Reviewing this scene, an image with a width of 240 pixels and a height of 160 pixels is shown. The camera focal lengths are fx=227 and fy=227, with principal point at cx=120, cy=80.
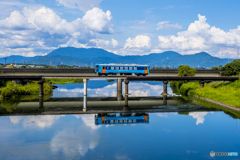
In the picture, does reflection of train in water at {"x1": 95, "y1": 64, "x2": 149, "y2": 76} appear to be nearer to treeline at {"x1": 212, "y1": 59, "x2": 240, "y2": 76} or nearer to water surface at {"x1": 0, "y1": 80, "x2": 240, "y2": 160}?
water surface at {"x1": 0, "y1": 80, "x2": 240, "y2": 160}

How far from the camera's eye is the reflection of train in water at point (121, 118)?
33000mm

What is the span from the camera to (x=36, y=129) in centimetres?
2873

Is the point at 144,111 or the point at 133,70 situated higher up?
the point at 133,70

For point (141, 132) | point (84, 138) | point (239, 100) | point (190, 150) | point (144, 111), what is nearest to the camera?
point (190, 150)

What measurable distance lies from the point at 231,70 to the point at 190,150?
225 feet

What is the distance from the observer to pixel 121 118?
116 feet

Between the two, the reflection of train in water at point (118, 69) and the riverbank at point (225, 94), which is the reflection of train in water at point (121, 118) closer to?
the riverbank at point (225, 94)

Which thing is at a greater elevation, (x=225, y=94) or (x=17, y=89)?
(x=17, y=89)

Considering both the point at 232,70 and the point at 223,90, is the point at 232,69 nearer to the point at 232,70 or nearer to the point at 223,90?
the point at 232,70

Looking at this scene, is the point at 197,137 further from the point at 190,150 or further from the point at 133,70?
the point at 133,70

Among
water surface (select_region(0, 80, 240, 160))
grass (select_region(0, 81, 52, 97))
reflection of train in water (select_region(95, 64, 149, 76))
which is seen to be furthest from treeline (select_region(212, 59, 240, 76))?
grass (select_region(0, 81, 52, 97))

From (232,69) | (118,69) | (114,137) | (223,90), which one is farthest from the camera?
(232,69)

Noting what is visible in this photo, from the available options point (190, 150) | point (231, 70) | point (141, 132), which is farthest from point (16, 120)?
point (231, 70)

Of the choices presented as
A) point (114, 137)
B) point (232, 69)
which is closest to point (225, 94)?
point (232, 69)
